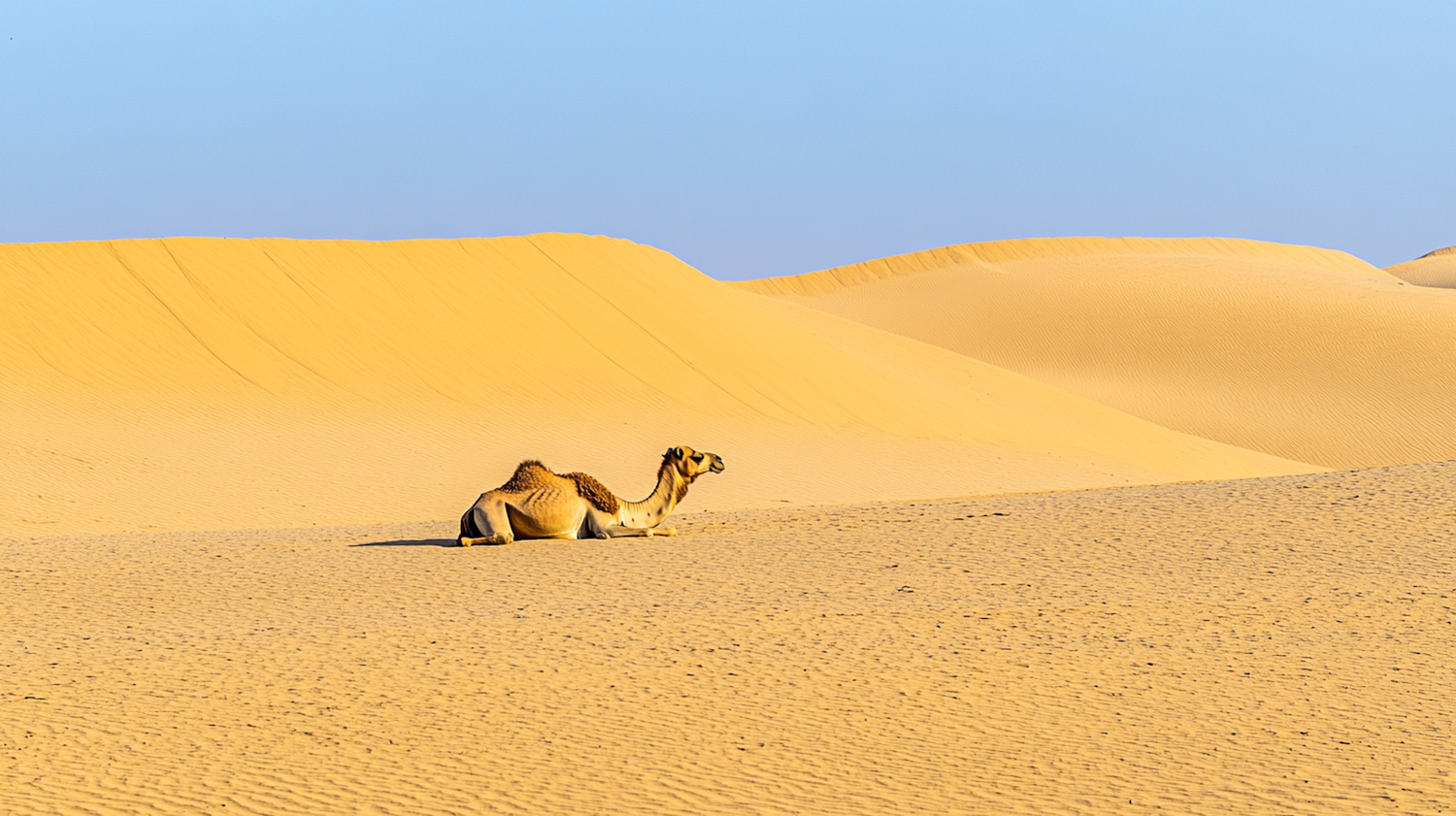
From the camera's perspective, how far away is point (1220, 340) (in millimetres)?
50344

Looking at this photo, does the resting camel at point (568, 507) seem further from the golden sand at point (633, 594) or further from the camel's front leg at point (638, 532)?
the golden sand at point (633, 594)

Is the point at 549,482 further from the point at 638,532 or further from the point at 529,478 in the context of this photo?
the point at 638,532

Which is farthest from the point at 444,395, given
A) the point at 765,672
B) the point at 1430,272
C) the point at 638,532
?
the point at 1430,272

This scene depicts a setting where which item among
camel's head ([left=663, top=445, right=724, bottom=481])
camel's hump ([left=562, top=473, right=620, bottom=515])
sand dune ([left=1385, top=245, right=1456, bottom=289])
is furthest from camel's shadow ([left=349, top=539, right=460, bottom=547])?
sand dune ([left=1385, top=245, right=1456, bottom=289])

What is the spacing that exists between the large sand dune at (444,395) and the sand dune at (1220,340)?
7986mm

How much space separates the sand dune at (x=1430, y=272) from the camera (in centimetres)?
8671

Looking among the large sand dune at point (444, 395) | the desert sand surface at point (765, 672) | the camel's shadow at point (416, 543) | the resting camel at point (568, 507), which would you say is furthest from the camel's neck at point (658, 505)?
the large sand dune at point (444, 395)

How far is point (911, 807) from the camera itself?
18.2 ft

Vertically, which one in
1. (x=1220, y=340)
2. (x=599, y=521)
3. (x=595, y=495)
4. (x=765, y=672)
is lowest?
(x=765, y=672)

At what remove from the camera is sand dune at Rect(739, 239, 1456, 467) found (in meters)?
40.7

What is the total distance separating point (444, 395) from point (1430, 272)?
7967 centimetres

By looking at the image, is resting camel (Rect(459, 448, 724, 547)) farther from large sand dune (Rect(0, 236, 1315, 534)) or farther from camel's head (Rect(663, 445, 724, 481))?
large sand dune (Rect(0, 236, 1315, 534))

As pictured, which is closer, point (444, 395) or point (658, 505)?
point (658, 505)

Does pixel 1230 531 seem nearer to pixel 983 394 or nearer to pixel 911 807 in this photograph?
pixel 911 807
